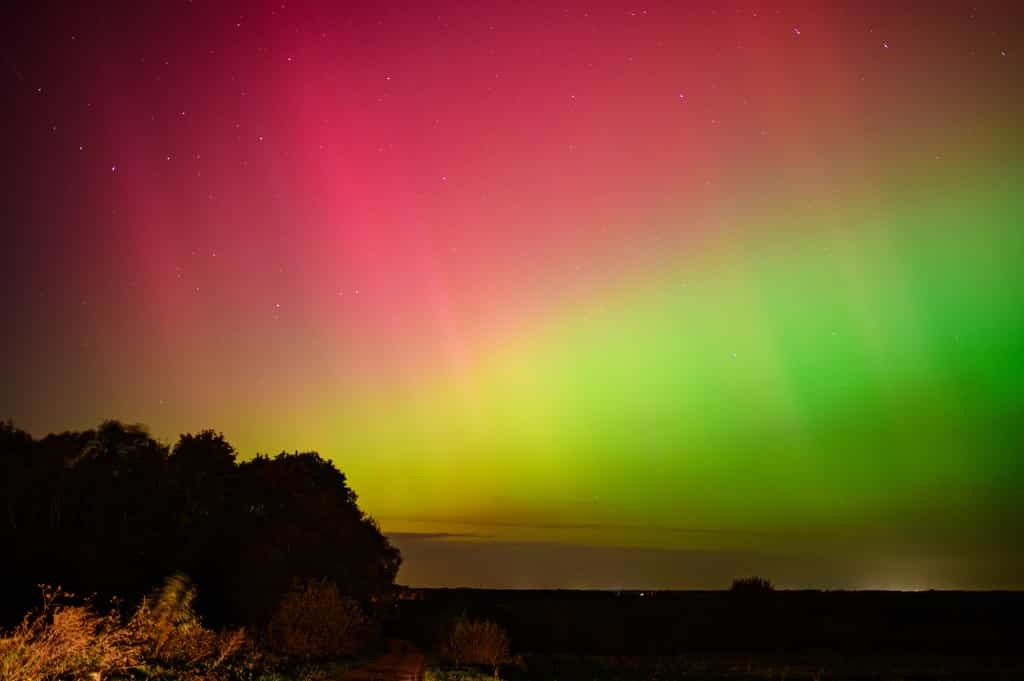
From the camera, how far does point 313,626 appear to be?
34.5 meters

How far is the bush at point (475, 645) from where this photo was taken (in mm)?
38991

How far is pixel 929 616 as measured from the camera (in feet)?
294

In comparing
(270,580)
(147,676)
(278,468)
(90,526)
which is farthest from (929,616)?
(147,676)

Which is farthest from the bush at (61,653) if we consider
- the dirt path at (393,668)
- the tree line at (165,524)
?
the dirt path at (393,668)

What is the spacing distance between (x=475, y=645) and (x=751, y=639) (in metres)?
41.8

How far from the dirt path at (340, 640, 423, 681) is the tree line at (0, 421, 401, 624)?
170 inches

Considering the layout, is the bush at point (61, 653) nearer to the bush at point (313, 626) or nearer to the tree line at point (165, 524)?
the tree line at point (165, 524)

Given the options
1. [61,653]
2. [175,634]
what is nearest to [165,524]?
[175,634]

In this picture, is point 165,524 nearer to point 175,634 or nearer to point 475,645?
point 475,645

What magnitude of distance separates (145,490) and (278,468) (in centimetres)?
2557

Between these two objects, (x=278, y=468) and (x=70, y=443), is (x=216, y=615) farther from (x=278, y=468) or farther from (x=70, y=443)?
(x=278, y=468)

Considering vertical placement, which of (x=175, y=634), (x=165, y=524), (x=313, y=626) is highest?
(x=165, y=524)

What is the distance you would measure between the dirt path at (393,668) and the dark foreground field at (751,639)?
3.12 m

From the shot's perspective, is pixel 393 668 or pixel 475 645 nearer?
pixel 393 668
